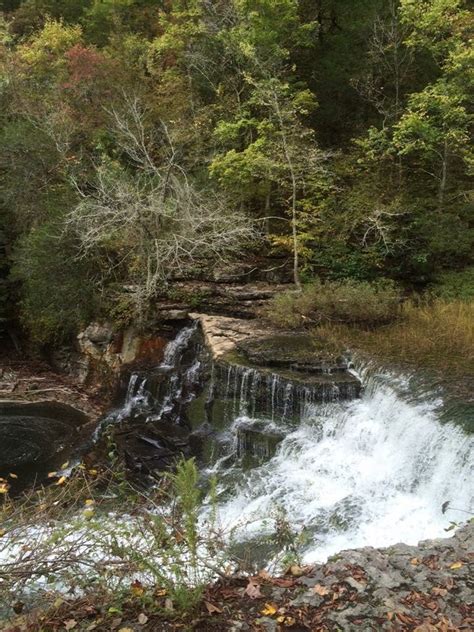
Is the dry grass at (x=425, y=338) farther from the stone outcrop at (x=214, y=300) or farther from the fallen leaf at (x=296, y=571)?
the fallen leaf at (x=296, y=571)

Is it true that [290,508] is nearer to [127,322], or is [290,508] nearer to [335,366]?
[335,366]

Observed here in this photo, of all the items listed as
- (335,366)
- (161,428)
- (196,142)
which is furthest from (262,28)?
(161,428)

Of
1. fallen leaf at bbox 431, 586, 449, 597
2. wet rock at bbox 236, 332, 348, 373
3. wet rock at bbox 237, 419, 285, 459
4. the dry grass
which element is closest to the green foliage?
wet rock at bbox 236, 332, 348, 373

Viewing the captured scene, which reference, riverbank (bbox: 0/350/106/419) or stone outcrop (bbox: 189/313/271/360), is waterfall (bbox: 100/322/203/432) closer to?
stone outcrop (bbox: 189/313/271/360)

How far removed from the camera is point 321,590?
3.11m

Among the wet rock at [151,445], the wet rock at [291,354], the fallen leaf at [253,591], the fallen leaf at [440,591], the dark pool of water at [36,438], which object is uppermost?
the wet rock at [291,354]

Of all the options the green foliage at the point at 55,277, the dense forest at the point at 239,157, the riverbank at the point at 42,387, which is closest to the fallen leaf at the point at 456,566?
the dense forest at the point at 239,157

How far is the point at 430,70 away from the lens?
42.8 ft

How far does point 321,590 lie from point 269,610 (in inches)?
14.5

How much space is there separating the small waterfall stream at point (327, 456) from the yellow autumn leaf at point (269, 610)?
5.86 feet

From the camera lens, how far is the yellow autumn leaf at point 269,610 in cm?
293

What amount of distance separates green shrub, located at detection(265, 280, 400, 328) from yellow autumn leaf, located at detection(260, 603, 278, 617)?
277 inches

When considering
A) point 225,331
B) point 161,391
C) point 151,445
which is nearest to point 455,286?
point 225,331

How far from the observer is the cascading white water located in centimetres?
572
